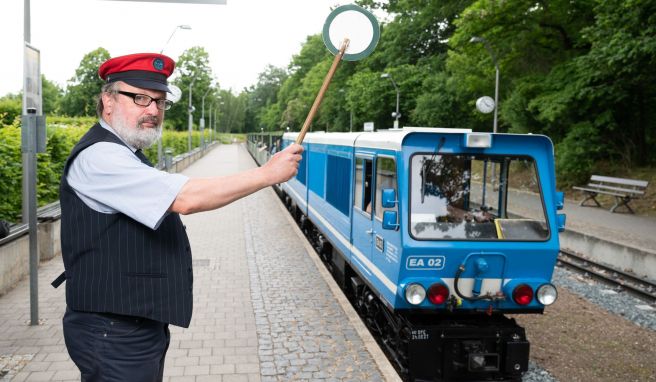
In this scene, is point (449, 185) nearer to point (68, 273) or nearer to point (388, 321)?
point (388, 321)

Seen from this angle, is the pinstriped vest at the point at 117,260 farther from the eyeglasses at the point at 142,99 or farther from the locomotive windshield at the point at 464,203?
the locomotive windshield at the point at 464,203

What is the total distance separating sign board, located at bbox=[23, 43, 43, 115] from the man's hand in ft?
19.0

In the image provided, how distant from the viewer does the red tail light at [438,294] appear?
18.7 feet

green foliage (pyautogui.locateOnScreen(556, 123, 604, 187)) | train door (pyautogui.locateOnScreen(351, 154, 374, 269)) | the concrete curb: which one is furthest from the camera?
green foliage (pyautogui.locateOnScreen(556, 123, 604, 187))

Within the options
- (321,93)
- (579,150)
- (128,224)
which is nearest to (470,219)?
(321,93)

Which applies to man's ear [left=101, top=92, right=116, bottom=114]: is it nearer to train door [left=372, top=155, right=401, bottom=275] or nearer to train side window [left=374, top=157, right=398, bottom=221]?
train door [left=372, top=155, right=401, bottom=275]

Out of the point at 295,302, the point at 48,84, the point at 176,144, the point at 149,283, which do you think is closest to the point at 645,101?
the point at 295,302

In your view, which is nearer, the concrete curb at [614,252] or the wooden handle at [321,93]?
the wooden handle at [321,93]

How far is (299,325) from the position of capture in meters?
7.25

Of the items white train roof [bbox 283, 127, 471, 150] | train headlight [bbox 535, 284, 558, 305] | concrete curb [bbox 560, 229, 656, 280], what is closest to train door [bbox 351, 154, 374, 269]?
white train roof [bbox 283, 127, 471, 150]

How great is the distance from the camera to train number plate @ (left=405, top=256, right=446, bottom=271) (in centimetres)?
571

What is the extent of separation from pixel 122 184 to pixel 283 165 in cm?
57

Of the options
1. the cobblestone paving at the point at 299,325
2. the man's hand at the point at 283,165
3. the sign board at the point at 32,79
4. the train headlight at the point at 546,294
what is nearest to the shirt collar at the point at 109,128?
the man's hand at the point at 283,165

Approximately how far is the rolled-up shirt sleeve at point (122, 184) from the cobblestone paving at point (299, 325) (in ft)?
12.2
